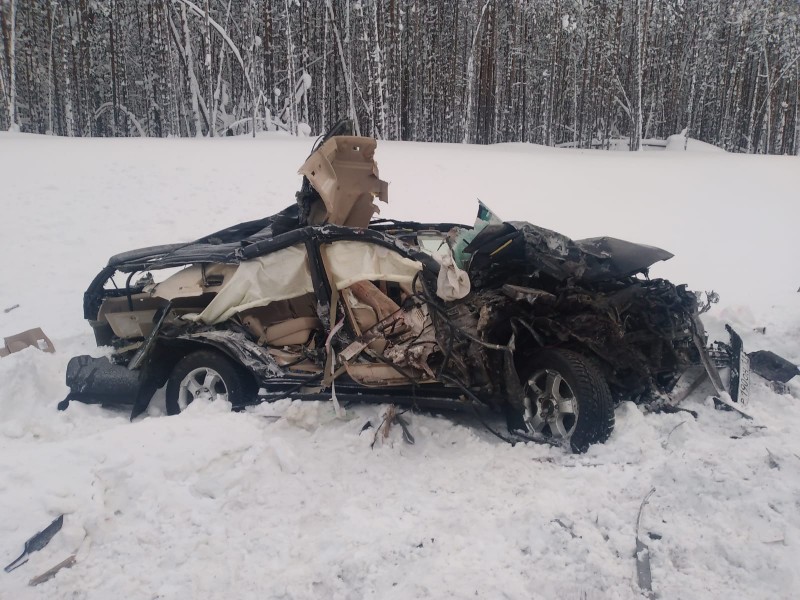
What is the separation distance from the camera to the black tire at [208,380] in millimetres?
4215

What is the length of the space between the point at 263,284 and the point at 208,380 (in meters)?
0.84

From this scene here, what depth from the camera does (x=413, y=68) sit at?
23812 mm

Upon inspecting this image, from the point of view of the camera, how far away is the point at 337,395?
4109 mm

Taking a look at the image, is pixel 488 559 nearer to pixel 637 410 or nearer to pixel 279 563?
pixel 279 563

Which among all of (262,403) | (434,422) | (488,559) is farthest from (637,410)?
(262,403)

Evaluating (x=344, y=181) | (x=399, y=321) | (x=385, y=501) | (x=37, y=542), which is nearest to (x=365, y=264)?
(x=399, y=321)

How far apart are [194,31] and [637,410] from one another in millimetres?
24877

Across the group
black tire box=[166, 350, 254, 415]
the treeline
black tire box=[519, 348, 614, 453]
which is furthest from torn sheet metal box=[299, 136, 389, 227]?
the treeline

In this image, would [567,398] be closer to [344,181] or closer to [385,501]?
[385,501]

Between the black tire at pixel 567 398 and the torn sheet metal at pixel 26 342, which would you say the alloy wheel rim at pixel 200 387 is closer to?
the black tire at pixel 567 398

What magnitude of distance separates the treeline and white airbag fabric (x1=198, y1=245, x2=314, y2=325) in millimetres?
15349

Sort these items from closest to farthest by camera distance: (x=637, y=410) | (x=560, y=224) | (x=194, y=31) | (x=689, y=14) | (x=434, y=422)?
(x=637, y=410) → (x=434, y=422) → (x=560, y=224) → (x=194, y=31) → (x=689, y=14)

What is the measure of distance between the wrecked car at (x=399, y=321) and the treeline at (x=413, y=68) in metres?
15.0

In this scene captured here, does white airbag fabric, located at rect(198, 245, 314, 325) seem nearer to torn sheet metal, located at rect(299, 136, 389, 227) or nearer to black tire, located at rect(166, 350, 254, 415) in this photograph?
black tire, located at rect(166, 350, 254, 415)
